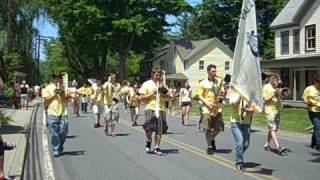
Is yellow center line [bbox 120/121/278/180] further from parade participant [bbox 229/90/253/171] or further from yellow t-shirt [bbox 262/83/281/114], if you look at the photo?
yellow t-shirt [bbox 262/83/281/114]

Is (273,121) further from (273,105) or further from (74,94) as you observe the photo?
(74,94)

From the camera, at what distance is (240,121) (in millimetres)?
11266

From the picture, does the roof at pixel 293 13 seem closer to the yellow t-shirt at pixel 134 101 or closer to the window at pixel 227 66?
the yellow t-shirt at pixel 134 101

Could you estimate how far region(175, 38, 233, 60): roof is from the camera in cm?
7566

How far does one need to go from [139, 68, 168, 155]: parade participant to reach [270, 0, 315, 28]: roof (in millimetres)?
31610

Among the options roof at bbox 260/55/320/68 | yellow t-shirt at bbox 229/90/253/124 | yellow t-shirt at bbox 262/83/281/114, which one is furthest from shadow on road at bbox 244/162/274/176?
roof at bbox 260/55/320/68

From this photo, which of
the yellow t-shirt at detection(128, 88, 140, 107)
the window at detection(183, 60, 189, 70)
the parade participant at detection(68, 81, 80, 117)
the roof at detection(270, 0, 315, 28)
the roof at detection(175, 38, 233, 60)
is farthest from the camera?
the window at detection(183, 60, 189, 70)

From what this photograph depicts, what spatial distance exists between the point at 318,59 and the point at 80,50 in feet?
139

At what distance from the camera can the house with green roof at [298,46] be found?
139ft

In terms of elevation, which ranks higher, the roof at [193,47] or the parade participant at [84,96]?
the roof at [193,47]

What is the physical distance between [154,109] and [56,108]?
7.16ft

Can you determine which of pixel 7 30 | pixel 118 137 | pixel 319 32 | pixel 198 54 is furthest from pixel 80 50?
pixel 118 137

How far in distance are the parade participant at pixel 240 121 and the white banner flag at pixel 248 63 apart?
0.19 meters

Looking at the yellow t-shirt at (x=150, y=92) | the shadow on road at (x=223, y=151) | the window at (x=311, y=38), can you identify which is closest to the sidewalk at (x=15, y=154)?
the yellow t-shirt at (x=150, y=92)
